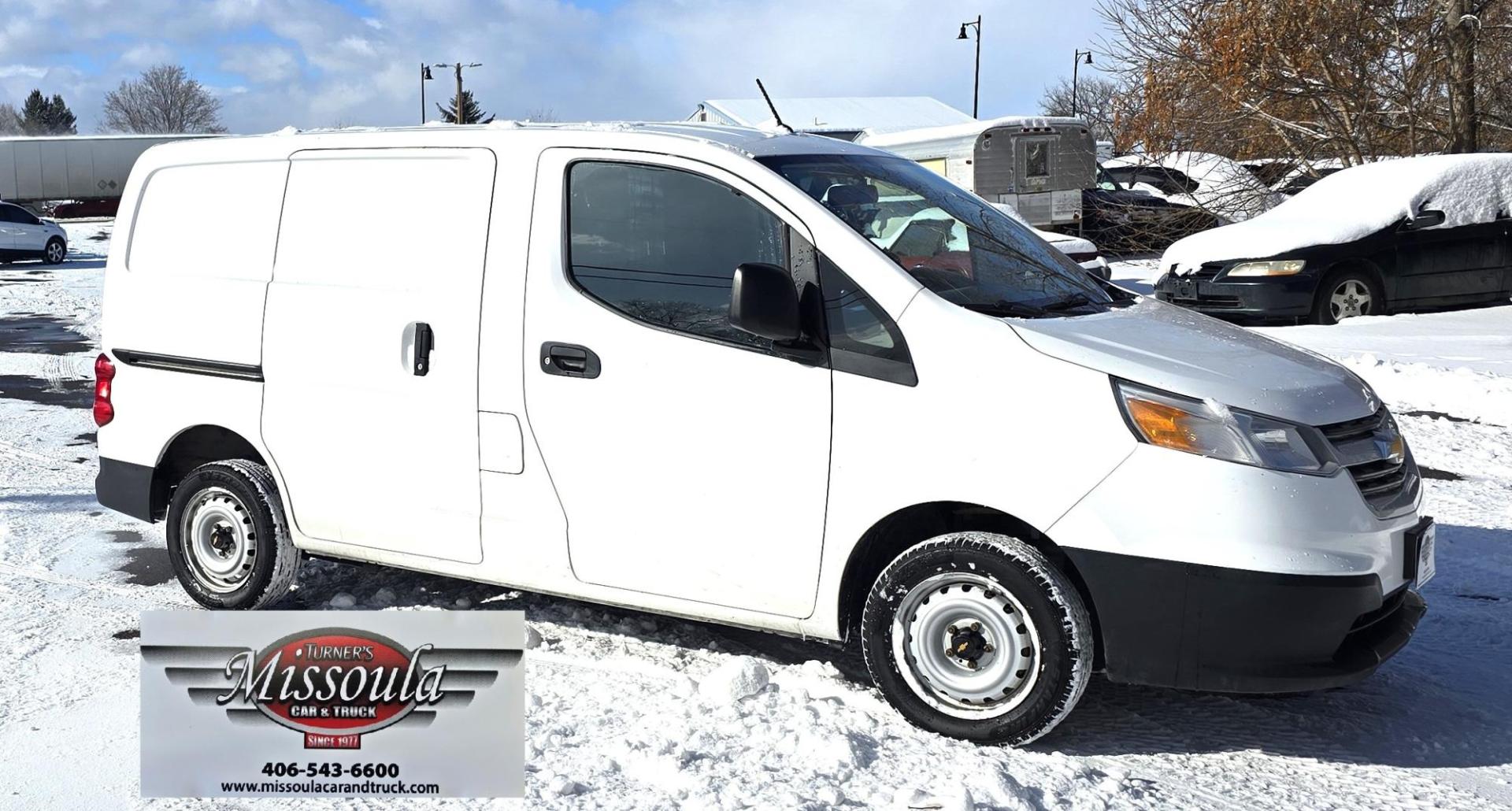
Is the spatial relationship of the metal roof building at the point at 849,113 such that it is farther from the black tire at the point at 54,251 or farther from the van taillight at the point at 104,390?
the van taillight at the point at 104,390

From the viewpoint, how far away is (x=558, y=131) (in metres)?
4.60

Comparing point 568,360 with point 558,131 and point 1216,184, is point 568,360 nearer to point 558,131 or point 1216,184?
point 558,131

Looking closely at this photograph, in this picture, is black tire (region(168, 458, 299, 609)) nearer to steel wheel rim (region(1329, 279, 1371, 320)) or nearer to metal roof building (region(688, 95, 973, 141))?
steel wheel rim (region(1329, 279, 1371, 320))

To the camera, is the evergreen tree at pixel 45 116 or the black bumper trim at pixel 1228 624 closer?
the black bumper trim at pixel 1228 624

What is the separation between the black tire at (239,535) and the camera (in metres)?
5.10

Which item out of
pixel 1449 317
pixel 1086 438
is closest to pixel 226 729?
pixel 1086 438

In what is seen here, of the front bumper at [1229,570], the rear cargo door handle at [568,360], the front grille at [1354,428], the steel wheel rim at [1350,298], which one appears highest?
the steel wheel rim at [1350,298]

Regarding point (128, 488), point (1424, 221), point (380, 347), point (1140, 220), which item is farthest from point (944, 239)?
point (1140, 220)

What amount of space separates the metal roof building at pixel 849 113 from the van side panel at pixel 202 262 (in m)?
49.1

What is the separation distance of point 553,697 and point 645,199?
1.63m

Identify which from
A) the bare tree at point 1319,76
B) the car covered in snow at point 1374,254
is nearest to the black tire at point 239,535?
the car covered in snow at point 1374,254

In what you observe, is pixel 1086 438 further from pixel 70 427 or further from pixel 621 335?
pixel 70 427

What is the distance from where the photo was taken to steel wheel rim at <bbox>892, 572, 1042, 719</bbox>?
12.5 feet

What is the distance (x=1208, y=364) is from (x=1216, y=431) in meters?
0.30
